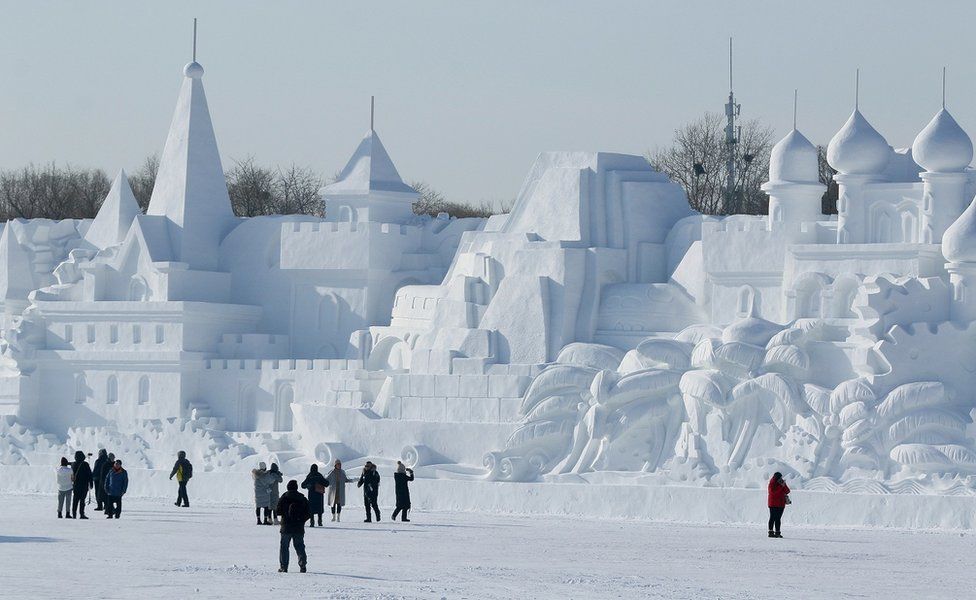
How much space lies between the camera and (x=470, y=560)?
78.1 feet

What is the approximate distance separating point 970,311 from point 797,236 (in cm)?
403

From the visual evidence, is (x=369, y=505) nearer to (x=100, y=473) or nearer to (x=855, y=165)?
(x=100, y=473)

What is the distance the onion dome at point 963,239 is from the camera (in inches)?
1323

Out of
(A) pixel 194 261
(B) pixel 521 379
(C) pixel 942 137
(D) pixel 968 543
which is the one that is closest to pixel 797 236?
(C) pixel 942 137

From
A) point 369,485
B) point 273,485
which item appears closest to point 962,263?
point 369,485

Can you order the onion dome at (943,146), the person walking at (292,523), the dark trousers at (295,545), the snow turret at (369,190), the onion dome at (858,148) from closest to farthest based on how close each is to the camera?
the person walking at (292,523)
the dark trousers at (295,545)
the onion dome at (943,146)
the onion dome at (858,148)
the snow turret at (369,190)

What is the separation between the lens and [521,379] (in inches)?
1465

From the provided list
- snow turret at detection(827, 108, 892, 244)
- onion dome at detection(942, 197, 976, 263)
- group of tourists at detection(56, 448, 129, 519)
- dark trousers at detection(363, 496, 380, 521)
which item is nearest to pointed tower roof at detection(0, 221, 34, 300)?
group of tourists at detection(56, 448, 129, 519)

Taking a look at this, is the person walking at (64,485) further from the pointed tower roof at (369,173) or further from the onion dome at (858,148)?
the pointed tower roof at (369,173)

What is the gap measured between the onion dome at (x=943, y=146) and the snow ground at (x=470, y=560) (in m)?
7.98

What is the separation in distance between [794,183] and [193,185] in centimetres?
1452

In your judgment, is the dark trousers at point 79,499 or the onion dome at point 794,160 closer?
the dark trousers at point 79,499

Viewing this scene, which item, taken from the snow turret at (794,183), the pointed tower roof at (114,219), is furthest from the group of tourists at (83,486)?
the pointed tower roof at (114,219)

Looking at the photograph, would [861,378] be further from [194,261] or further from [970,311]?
[194,261]
